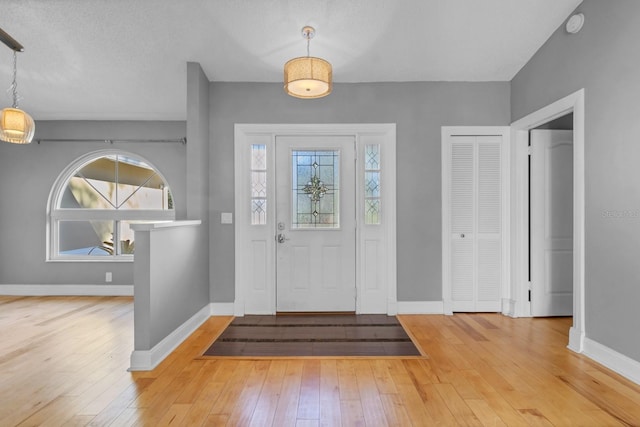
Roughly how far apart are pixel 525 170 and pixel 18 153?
22.1ft

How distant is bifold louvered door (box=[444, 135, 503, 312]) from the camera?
12.6 ft

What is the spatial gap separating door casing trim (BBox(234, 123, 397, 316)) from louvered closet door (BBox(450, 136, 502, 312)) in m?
0.71

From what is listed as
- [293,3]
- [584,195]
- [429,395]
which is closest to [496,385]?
[429,395]

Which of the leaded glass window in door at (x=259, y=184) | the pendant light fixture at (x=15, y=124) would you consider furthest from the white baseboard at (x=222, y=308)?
the pendant light fixture at (x=15, y=124)

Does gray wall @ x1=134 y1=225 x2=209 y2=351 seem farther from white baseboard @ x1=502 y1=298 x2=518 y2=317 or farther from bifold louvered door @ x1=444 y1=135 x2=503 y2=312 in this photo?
Answer: white baseboard @ x1=502 y1=298 x2=518 y2=317

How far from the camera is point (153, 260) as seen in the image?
2.57 m

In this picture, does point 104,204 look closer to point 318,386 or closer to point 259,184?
point 259,184

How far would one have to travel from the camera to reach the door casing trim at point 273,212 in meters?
3.86

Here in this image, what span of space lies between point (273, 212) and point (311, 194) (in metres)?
0.49

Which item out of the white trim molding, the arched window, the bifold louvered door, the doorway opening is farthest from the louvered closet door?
the arched window

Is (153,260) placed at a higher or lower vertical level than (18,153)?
lower

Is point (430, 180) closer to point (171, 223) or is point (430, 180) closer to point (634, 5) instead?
point (634, 5)

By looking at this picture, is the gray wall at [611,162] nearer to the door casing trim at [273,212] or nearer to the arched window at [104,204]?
the door casing trim at [273,212]

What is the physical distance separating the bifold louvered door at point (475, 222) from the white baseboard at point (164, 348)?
2.77m
